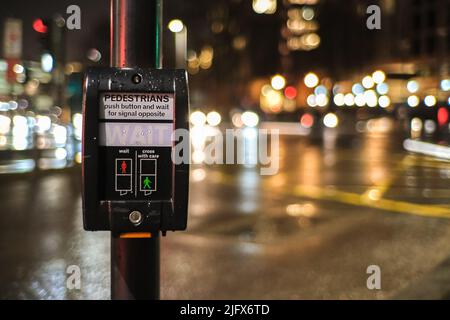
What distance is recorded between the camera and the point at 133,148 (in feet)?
9.89

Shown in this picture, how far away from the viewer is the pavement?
686cm

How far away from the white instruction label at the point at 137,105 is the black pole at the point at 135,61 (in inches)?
→ 6.4

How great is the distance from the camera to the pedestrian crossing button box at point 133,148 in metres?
2.98

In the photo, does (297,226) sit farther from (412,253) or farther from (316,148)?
(316,148)

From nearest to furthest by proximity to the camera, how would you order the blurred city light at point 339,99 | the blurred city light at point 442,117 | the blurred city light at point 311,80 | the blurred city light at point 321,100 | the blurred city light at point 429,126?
the blurred city light at point 442,117 → the blurred city light at point 429,126 → the blurred city light at point 321,100 → the blurred city light at point 339,99 → the blurred city light at point 311,80

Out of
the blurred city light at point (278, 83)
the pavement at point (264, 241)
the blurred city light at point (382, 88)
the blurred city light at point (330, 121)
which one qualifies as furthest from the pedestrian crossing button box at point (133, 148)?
the blurred city light at point (278, 83)

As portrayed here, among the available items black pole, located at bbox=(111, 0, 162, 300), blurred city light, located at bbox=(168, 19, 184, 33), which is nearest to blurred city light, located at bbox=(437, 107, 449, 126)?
blurred city light, located at bbox=(168, 19, 184, 33)

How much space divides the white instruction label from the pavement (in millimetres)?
3828

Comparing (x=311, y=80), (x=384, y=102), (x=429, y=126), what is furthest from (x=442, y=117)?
(x=311, y=80)

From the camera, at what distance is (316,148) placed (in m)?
28.3

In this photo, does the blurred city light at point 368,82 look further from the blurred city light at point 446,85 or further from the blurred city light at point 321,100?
the blurred city light at point 446,85

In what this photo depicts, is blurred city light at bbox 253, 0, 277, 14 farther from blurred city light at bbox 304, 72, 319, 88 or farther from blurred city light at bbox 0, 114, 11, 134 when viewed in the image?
blurred city light at bbox 0, 114, 11, 134

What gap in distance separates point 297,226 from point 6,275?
14.6ft

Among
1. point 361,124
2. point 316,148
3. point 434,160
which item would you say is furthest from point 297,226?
point 361,124
